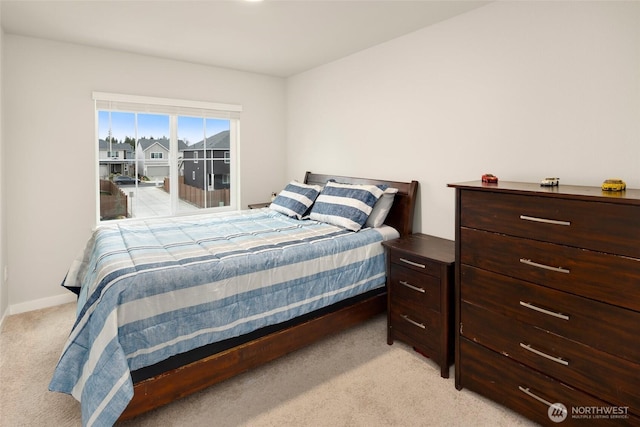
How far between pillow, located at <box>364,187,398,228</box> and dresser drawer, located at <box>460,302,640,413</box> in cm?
113

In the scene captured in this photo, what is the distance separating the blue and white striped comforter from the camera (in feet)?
5.36

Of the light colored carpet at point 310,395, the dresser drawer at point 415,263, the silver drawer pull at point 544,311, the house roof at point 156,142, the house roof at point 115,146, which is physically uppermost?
the house roof at point 156,142

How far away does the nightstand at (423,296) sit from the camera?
2.21 m

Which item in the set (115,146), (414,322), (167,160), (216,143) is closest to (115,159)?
(115,146)

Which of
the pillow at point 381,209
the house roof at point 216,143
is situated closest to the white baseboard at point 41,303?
the house roof at point 216,143

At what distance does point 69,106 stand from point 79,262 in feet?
4.86

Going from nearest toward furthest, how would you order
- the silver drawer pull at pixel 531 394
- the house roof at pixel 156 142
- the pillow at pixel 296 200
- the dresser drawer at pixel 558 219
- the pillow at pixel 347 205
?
the dresser drawer at pixel 558 219 → the silver drawer pull at pixel 531 394 → the pillow at pixel 347 205 → the pillow at pixel 296 200 → the house roof at pixel 156 142

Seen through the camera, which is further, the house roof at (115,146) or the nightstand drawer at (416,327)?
the house roof at (115,146)

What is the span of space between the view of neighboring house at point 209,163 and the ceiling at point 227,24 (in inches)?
39.1

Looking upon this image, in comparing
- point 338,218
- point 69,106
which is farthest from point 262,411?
point 69,106

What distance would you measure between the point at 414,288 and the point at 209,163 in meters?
2.89

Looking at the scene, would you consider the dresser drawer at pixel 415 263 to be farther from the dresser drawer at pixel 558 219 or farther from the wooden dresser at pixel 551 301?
the dresser drawer at pixel 558 219

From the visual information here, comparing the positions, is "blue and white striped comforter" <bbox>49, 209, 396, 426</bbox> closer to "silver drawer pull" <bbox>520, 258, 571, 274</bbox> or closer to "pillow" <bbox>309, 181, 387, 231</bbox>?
"pillow" <bbox>309, 181, 387, 231</bbox>

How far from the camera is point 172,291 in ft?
6.05
